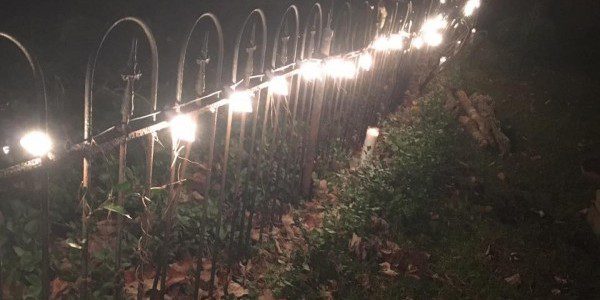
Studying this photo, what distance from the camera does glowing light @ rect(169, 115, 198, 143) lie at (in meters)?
2.47

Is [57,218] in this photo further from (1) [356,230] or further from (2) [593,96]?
A: (2) [593,96]

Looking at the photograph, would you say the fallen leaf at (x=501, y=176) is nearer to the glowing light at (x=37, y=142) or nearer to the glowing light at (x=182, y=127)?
the glowing light at (x=182, y=127)

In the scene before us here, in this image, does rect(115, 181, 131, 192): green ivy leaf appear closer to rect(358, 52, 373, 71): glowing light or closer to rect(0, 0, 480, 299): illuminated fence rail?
rect(0, 0, 480, 299): illuminated fence rail

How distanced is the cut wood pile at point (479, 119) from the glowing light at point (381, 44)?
2873 mm

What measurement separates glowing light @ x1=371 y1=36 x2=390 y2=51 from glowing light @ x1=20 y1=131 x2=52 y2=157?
5.34 m

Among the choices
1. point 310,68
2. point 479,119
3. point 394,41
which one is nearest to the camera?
point 310,68

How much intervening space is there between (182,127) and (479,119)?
793 centimetres

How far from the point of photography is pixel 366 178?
18.7 feet

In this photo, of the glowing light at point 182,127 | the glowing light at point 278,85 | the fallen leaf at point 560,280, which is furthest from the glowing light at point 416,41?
the glowing light at point 182,127

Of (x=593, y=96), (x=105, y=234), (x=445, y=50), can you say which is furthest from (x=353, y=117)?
(x=593, y=96)

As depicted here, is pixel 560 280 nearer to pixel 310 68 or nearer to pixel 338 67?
pixel 338 67

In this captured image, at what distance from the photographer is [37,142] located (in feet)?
5.70

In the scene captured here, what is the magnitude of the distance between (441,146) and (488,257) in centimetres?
272

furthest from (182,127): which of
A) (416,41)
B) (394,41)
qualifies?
(416,41)
